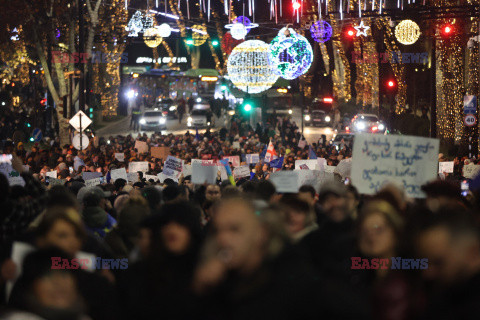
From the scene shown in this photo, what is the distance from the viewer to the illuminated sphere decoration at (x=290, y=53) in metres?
23.5

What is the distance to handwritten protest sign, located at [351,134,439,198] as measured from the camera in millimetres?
8102

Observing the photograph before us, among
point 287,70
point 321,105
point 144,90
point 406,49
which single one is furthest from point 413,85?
point 144,90

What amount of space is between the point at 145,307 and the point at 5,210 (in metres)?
2.36

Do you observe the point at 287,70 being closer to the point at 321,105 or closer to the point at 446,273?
the point at 446,273

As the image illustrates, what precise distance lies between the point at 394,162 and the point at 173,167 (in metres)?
8.10

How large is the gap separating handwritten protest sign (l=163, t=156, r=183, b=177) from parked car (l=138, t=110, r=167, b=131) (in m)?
37.1

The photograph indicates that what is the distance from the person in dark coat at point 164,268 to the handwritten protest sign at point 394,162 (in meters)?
3.62

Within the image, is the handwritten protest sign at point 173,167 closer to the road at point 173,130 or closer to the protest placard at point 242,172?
the protest placard at point 242,172

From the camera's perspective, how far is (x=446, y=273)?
380cm

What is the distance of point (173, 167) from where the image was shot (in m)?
15.7

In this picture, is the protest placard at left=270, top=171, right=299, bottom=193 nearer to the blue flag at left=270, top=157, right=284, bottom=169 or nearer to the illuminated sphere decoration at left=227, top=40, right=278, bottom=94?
the blue flag at left=270, top=157, right=284, bottom=169

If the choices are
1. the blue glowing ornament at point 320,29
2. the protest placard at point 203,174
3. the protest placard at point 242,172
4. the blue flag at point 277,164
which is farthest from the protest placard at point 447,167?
the blue glowing ornament at point 320,29

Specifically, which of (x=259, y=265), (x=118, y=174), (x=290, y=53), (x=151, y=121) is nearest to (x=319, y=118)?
(x=151, y=121)

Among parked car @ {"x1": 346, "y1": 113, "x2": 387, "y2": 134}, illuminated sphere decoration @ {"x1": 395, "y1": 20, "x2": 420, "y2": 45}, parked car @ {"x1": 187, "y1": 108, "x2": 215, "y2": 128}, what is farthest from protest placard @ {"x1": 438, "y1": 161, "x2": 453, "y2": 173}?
parked car @ {"x1": 187, "y1": 108, "x2": 215, "y2": 128}
